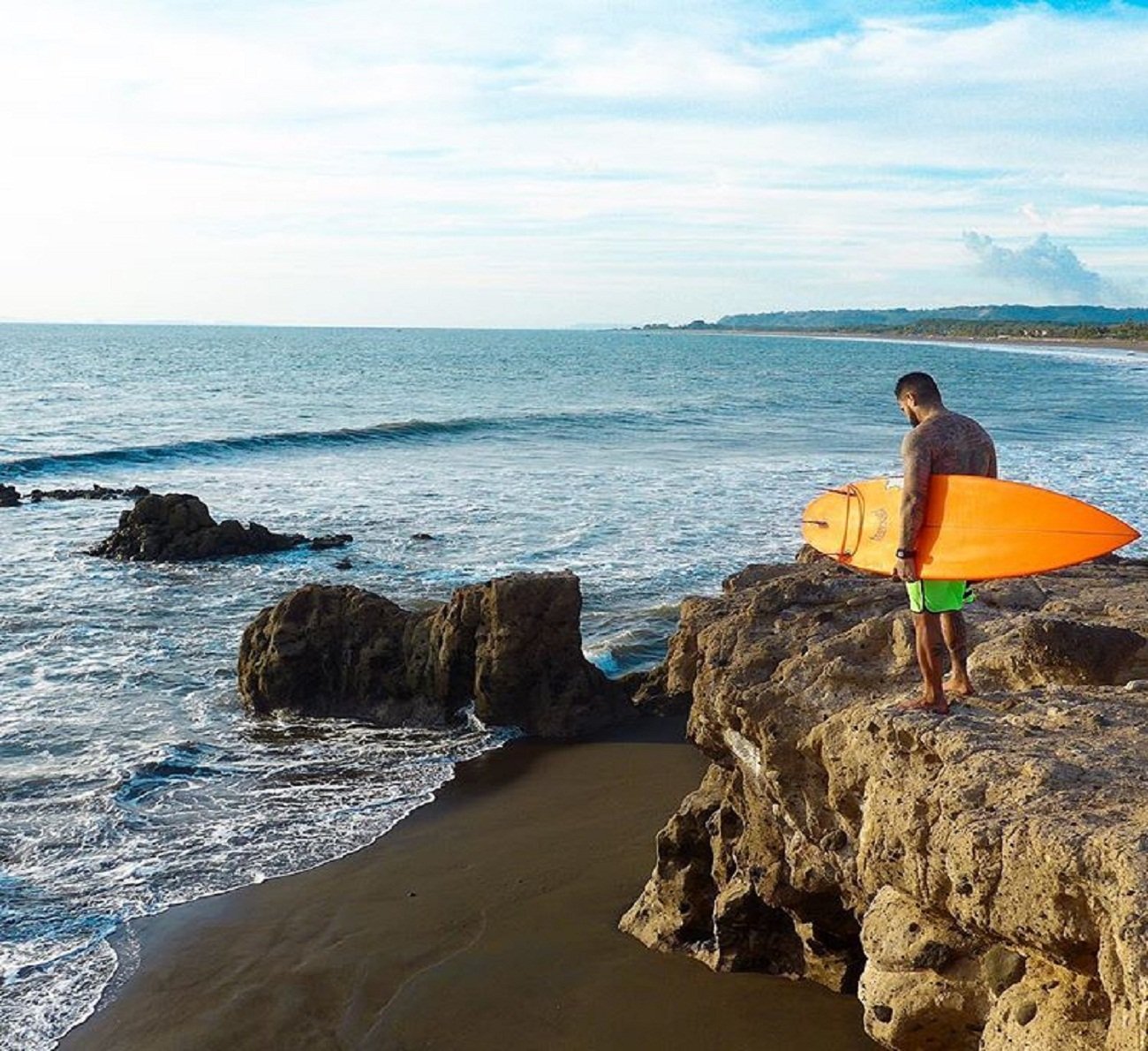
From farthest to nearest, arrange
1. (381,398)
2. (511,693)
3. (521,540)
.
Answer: (381,398) → (521,540) → (511,693)

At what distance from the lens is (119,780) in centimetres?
1103

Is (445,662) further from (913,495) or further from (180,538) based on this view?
(180,538)

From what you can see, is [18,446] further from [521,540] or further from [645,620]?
[645,620]

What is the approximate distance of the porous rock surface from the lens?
4.24 meters

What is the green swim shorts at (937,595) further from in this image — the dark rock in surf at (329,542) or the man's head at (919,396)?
the dark rock in surf at (329,542)

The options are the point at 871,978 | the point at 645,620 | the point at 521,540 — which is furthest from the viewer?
the point at 521,540

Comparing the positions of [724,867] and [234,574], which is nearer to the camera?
[724,867]

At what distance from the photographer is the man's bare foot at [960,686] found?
240 inches

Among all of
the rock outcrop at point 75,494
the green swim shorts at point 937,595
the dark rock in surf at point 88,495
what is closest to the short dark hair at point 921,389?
the green swim shorts at point 937,595

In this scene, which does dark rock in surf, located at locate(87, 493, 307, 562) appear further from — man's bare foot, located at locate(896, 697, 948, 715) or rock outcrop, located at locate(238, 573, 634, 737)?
man's bare foot, located at locate(896, 697, 948, 715)

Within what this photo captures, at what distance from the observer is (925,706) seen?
565cm

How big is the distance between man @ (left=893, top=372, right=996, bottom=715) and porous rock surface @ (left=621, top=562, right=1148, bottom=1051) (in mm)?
370

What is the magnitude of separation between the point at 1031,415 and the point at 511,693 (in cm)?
4411

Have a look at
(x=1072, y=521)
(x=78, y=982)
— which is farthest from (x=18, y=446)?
(x=1072, y=521)
